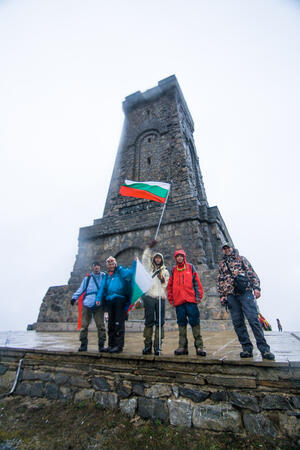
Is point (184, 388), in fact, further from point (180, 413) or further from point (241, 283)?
point (241, 283)

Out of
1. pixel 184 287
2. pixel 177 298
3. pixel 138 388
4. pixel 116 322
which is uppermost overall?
pixel 184 287

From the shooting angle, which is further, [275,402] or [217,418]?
[217,418]

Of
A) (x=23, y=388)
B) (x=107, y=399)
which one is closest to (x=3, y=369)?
(x=23, y=388)

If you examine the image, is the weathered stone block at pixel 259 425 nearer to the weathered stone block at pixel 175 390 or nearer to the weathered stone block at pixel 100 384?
the weathered stone block at pixel 175 390

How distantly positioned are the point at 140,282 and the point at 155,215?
22.5 feet

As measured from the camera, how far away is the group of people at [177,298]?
3.27 metres

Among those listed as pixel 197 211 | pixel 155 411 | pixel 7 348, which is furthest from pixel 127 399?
pixel 197 211

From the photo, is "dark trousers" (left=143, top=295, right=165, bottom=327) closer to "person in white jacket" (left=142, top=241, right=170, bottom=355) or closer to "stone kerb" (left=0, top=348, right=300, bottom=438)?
"person in white jacket" (left=142, top=241, right=170, bottom=355)

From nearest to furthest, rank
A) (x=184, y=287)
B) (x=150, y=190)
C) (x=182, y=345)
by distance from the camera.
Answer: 1. (x=182, y=345)
2. (x=184, y=287)
3. (x=150, y=190)

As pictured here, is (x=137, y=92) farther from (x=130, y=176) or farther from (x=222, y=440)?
(x=222, y=440)

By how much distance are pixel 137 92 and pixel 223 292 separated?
1624 cm

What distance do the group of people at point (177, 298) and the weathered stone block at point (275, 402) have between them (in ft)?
1.63

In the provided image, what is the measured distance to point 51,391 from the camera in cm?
347

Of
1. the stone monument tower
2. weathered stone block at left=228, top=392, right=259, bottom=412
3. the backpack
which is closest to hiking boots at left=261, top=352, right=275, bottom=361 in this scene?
weathered stone block at left=228, top=392, right=259, bottom=412
